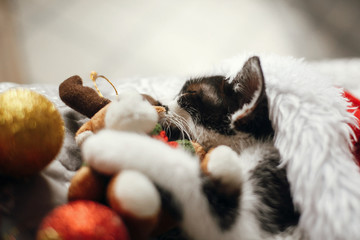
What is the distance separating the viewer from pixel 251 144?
2.89 feet

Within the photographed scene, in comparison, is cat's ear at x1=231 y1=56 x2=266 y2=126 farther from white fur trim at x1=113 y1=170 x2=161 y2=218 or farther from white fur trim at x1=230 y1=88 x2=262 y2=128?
white fur trim at x1=113 y1=170 x2=161 y2=218

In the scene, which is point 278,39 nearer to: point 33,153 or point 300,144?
point 300,144

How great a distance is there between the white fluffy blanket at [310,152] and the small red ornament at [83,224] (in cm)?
9

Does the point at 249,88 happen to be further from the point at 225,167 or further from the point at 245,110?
the point at 225,167

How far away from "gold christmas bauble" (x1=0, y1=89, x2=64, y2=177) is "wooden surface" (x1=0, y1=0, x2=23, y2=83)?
1.78 meters

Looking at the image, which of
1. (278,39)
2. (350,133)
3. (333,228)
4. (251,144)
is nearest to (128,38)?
(278,39)

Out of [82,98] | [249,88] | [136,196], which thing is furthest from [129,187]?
[249,88]

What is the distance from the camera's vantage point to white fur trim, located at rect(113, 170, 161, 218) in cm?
49

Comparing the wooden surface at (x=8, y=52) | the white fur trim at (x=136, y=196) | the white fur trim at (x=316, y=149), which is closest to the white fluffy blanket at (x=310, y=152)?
the white fur trim at (x=316, y=149)

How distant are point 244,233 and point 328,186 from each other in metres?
0.20

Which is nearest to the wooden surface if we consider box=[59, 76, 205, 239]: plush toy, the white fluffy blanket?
the white fluffy blanket

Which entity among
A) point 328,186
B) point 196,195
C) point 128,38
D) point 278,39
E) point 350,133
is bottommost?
point 128,38

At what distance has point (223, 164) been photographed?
0.60 meters

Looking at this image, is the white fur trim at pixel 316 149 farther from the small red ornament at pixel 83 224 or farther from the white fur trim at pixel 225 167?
the small red ornament at pixel 83 224
